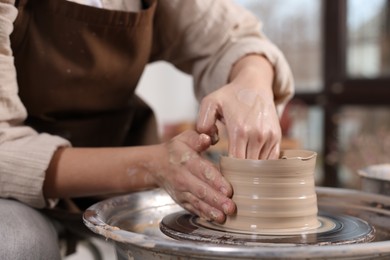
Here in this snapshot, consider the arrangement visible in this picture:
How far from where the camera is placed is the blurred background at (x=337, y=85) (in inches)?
132

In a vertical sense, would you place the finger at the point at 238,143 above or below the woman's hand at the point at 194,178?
above

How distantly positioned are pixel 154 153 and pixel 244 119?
167mm

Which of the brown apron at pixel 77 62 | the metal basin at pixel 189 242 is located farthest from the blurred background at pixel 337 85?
the metal basin at pixel 189 242

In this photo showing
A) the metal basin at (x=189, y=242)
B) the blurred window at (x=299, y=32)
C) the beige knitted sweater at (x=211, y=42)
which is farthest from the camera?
the blurred window at (x=299, y=32)

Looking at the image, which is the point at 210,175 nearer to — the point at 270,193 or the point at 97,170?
the point at 270,193

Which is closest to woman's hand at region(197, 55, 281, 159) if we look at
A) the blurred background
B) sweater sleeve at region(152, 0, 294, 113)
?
sweater sleeve at region(152, 0, 294, 113)

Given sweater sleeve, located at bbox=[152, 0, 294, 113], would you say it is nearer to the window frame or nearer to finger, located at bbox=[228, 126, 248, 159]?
finger, located at bbox=[228, 126, 248, 159]

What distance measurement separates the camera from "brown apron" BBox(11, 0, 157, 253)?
1034mm

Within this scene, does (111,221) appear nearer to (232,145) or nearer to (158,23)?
(232,145)

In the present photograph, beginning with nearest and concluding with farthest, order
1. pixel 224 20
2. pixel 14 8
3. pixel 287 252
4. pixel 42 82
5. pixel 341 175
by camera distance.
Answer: pixel 287 252
pixel 14 8
pixel 42 82
pixel 224 20
pixel 341 175

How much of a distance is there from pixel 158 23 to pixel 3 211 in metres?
0.60

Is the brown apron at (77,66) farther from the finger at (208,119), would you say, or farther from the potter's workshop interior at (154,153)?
the finger at (208,119)

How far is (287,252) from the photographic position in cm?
58

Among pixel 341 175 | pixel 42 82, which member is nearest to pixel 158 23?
pixel 42 82
